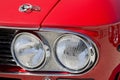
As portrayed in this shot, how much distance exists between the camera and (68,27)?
6.09 feet

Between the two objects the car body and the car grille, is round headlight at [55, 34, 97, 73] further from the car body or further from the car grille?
the car grille

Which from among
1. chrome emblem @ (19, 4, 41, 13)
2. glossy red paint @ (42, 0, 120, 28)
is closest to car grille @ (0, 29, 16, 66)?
chrome emblem @ (19, 4, 41, 13)

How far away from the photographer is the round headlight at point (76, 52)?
1861 mm

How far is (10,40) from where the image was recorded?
6.56 feet

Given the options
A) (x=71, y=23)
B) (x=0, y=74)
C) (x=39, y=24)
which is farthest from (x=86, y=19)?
(x=0, y=74)

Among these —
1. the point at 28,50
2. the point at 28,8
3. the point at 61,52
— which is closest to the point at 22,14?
the point at 28,8

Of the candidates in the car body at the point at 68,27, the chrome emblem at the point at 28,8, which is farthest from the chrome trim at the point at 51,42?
the chrome emblem at the point at 28,8

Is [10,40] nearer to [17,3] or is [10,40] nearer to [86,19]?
[17,3]

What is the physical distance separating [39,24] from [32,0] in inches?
9.3

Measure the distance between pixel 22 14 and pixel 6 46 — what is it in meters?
0.23

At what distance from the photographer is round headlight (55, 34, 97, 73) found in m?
1.86

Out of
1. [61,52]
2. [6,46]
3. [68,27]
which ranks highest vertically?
[68,27]

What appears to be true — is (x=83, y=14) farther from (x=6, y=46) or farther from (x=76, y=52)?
(x=6, y=46)

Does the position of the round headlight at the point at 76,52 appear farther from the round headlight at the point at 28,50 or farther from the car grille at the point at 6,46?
the car grille at the point at 6,46
